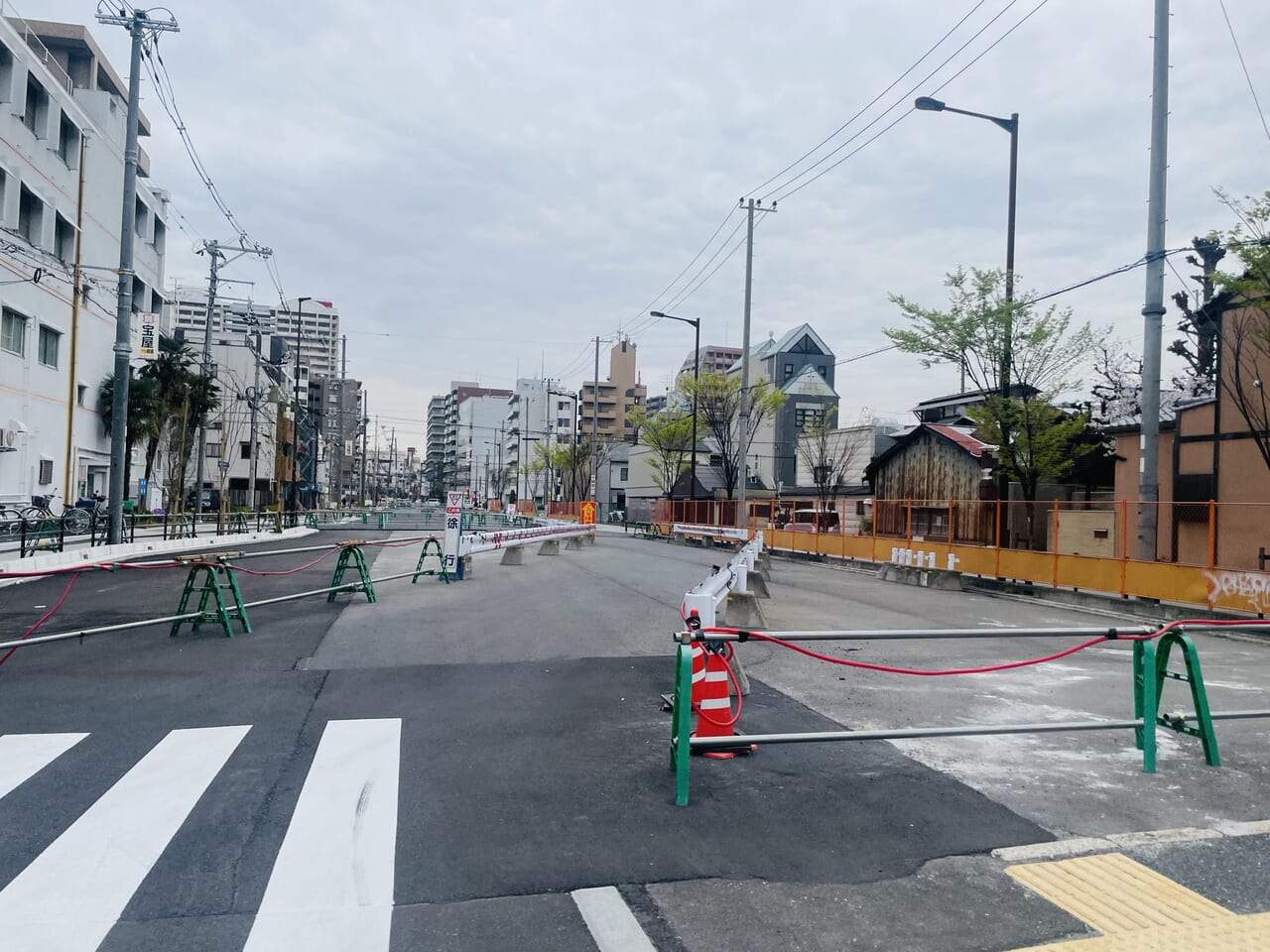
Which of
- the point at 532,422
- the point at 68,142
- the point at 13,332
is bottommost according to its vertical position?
the point at 13,332

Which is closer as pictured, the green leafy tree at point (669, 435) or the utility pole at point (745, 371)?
the utility pole at point (745, 371)

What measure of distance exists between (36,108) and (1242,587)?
125 ft

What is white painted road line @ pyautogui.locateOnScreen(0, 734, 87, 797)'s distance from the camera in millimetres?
5840

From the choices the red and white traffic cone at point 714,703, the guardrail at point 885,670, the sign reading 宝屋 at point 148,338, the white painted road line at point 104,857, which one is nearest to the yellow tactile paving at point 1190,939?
the guardrail at point 885,670

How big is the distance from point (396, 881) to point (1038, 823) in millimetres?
3600

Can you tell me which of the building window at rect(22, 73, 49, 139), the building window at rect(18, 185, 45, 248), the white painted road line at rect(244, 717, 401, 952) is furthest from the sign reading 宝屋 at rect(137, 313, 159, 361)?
the white painted road line at rect(244, 717, 401, 952)

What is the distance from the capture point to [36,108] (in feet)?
104

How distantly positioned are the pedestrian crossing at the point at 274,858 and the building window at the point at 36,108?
3255cm

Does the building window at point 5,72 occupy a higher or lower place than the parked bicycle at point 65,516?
higher

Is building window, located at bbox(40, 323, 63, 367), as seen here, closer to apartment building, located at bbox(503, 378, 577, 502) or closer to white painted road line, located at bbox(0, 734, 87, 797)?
white painted road line, located at bbox(0, 734, 87, 797)

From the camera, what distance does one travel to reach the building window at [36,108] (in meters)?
30.8

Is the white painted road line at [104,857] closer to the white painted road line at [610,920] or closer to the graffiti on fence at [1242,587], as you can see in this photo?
the white painted road line at [610,920]

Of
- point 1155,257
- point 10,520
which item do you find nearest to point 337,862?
point 1155,257

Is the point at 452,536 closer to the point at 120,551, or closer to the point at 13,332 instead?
the point at 120,551
